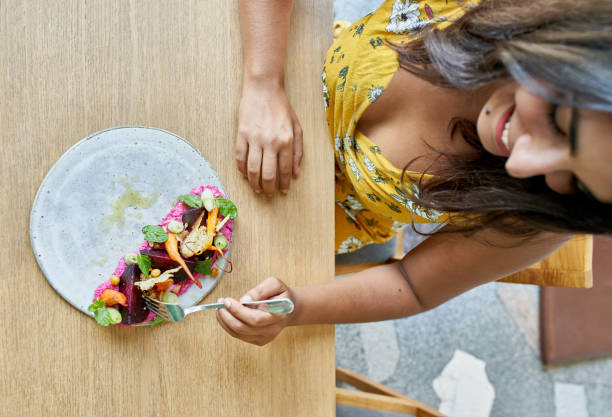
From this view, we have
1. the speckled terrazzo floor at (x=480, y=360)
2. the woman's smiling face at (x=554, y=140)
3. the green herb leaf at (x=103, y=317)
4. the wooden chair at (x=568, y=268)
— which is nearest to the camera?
the woman's smiling face at (x=554, y=140)

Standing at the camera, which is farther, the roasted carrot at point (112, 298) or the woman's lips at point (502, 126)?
the roasted carrot at point (112, 298)

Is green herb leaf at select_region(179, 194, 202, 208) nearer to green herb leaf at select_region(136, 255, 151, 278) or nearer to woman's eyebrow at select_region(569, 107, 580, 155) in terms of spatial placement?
green herb leaf at select_region(136, 255, 151, 278)

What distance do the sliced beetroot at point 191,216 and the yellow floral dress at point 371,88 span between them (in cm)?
25

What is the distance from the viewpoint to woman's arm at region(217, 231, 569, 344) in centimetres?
72

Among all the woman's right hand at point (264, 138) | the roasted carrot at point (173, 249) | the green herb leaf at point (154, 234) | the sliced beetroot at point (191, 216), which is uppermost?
the woman's right hand at point (264, 138)

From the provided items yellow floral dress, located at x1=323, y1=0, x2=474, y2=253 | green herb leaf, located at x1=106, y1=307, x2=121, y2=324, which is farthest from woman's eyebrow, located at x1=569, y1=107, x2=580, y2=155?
green herb leaf, located at x1=106, y1=307, x2=121, y2=324

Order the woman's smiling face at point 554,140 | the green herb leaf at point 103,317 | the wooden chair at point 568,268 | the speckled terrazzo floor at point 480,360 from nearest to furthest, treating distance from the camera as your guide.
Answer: the woman's smiling face at point 554,140 → the green herb leaf at point 103,317 → the wooden chair at point 568,268 → the speckled terrazzo floor at point 480,360

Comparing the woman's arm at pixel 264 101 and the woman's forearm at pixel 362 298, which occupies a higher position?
the woman's arm at pixel 264 101

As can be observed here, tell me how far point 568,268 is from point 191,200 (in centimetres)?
80

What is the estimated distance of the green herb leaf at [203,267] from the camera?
0.72 m

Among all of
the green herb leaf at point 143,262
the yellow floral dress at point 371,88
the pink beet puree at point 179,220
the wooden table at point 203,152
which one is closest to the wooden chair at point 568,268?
the yellow floral dress at point 371,88

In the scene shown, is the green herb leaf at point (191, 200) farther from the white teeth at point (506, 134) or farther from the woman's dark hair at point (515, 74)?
the white teeth at point (506, 134)

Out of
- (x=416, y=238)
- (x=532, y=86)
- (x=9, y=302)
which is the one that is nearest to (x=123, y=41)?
(x=9, y=302)

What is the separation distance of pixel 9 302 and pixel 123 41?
41 centimetres
